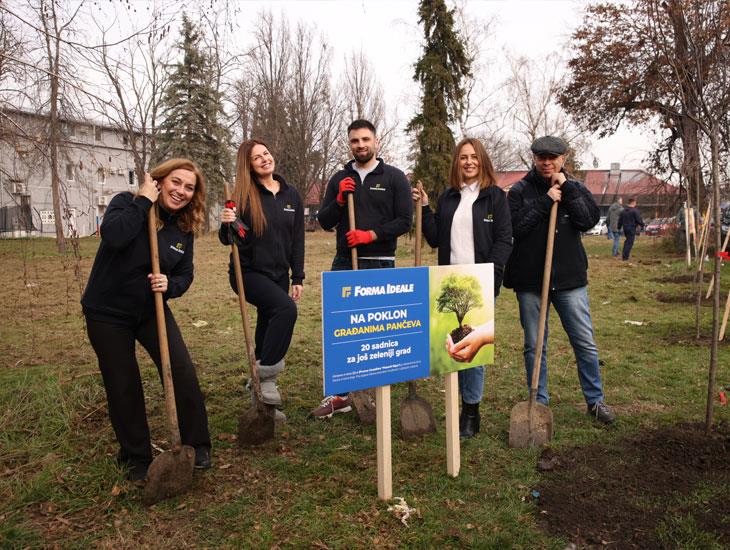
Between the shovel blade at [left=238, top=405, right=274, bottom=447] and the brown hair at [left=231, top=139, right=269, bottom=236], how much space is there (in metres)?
1.31

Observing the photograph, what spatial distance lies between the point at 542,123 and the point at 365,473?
30183 millimetres

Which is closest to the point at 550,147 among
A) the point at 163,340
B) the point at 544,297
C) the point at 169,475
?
the point at 544,297

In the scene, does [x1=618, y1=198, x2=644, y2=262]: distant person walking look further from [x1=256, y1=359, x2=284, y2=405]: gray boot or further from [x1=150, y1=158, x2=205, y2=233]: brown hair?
[x1=150, y1=158, x2=205, y2=233]: brown hair

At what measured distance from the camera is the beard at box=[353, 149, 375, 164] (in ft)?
15.1

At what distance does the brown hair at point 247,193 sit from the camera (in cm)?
441

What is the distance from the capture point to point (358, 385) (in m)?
3.33

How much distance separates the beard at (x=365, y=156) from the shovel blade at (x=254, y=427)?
2.02m

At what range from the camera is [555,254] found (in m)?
4.50

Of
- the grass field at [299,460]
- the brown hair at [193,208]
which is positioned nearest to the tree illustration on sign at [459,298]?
the grass field at [299,460]

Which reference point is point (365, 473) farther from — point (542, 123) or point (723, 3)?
point (542, 123)

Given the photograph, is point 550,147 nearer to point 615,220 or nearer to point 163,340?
point 163,340

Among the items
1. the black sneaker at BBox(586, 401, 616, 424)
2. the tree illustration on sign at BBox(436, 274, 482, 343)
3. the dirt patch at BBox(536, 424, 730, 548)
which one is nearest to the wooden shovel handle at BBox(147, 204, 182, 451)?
the tree illustration on sign at BBox(436, 274, 482, 343)

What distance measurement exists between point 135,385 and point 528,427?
2658 millimetres

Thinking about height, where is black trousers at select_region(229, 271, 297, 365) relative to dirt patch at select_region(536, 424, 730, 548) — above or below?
above
